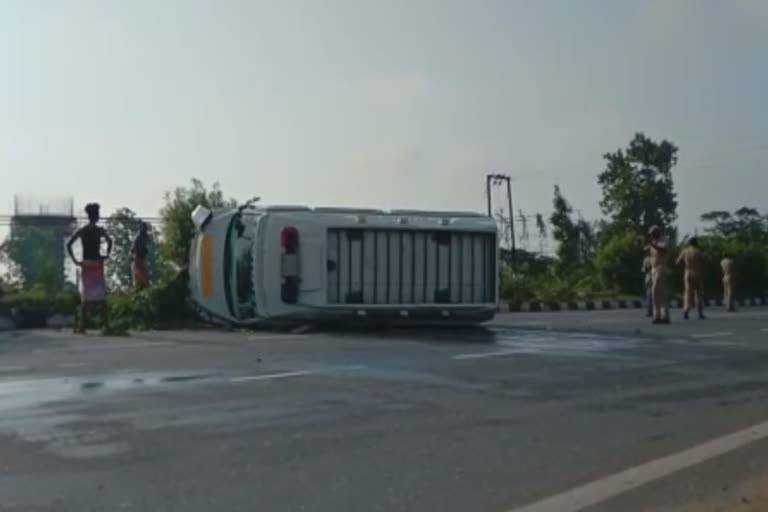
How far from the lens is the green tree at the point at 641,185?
53.3 meters

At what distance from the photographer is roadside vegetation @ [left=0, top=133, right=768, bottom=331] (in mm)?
19062

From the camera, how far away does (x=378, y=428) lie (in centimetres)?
812

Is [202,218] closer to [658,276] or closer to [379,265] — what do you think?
[379,265]

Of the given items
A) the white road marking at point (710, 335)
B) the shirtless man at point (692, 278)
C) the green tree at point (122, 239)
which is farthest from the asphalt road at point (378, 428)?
the green tree at point (122, 239)

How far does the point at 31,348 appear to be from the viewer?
46.2 feet

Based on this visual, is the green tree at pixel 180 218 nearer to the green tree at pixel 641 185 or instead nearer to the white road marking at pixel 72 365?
the white road marking at pixel 72 365

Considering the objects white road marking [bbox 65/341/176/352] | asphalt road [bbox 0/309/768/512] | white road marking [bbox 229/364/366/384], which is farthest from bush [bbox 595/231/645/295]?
white road marking [bbox 229/364/366/384]

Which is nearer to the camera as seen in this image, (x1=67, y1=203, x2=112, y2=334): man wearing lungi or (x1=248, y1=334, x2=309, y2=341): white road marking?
(x1=248, y1=334, x2=309, y2=341): white road marking

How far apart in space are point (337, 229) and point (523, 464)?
9.98 m

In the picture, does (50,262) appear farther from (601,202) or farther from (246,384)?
(601,202)

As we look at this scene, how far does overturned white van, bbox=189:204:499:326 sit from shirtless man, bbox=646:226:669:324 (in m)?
3.02

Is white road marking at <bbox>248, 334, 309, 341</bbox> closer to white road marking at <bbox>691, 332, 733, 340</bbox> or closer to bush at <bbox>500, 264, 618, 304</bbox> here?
white road marking at <bbox>691, 332, 733, 340</bbox>

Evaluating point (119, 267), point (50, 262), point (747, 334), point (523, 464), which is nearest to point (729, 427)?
point (523, 464)

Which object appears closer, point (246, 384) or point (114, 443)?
point (114, 443)
